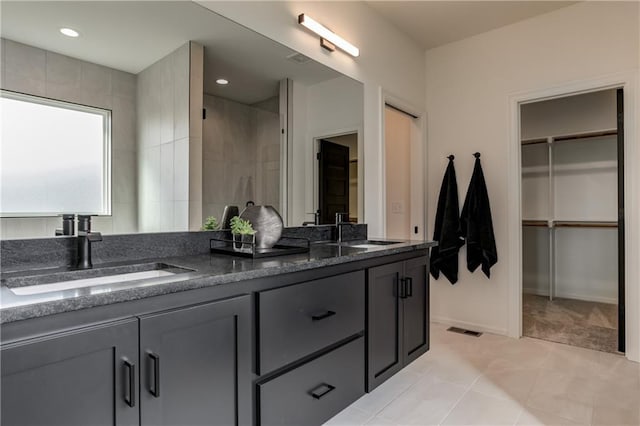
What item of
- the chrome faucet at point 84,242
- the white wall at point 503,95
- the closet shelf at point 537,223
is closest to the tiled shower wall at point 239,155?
the chrome faucet at point 84,242

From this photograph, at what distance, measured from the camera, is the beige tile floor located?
6.13ft

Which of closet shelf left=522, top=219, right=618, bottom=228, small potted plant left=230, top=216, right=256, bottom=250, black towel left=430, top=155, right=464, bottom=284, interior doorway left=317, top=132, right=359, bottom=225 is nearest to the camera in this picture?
small potted plant left=230, top=216, right=256, bottom=250

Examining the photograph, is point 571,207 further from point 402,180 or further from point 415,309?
point 415,309

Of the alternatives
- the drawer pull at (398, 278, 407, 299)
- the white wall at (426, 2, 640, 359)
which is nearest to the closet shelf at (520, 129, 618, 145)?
the white wall at (426, 2, 640, 359)

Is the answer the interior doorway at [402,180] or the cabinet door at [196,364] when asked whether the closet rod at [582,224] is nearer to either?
the interior doorway at [402,180]

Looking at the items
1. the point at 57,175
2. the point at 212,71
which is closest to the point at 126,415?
the point at 57,175

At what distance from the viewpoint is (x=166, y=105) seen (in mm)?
1640

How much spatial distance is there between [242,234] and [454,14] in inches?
99.6

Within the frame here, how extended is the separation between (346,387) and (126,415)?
102cm

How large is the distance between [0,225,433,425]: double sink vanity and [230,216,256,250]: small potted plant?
0.15 meters

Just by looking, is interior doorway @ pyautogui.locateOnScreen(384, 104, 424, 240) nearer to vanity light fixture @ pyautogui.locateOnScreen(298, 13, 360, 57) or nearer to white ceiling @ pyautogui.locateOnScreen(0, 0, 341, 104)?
vanity light fixture @ pyautogui.locateOnScreen(298, 13, 360, 57)

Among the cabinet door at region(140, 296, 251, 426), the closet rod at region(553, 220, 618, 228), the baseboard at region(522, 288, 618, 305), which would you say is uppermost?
the closet rod at region(553, 220, 618, 228)

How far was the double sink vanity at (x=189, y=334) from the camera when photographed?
85 centimetres

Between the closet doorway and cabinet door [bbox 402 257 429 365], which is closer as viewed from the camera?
cabinet door [bbox 402 257 429 365]
